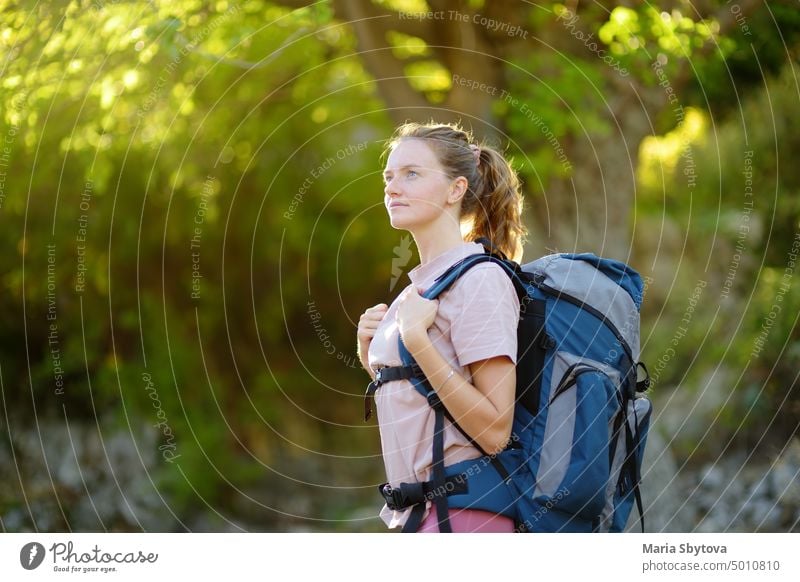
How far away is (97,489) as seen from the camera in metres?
9.40

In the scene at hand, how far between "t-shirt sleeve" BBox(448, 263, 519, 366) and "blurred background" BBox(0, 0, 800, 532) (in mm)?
1719

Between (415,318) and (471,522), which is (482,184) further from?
(471,522)

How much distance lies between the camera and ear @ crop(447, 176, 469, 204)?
121 inches

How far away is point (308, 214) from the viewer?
1238cm

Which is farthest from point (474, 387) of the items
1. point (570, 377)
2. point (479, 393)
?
point (570, 377)

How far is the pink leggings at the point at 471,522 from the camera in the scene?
9.09 feet

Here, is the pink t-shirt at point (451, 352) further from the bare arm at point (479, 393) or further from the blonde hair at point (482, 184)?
the blonde hair at point (482, 184)

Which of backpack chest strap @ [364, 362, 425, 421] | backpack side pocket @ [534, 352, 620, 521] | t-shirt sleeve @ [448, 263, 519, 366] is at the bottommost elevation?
→ backpack side pocket @ [534, 352, 620, 521]

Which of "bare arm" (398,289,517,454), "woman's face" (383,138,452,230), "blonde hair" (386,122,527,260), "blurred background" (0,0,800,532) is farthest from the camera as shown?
"blurred background" (0,0,800,532)

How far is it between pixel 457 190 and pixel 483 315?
526mm

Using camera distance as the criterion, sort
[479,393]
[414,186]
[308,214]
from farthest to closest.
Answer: [308,214] < [414,186] < [479,393]

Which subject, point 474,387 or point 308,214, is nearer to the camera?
point 474,387

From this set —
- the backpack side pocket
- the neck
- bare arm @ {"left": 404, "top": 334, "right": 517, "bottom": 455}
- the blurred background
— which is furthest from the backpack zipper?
the blurred background

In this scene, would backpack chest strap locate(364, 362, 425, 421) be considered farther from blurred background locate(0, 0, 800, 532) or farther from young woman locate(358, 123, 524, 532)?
blurred background locate(0, 0, 800, 532)
